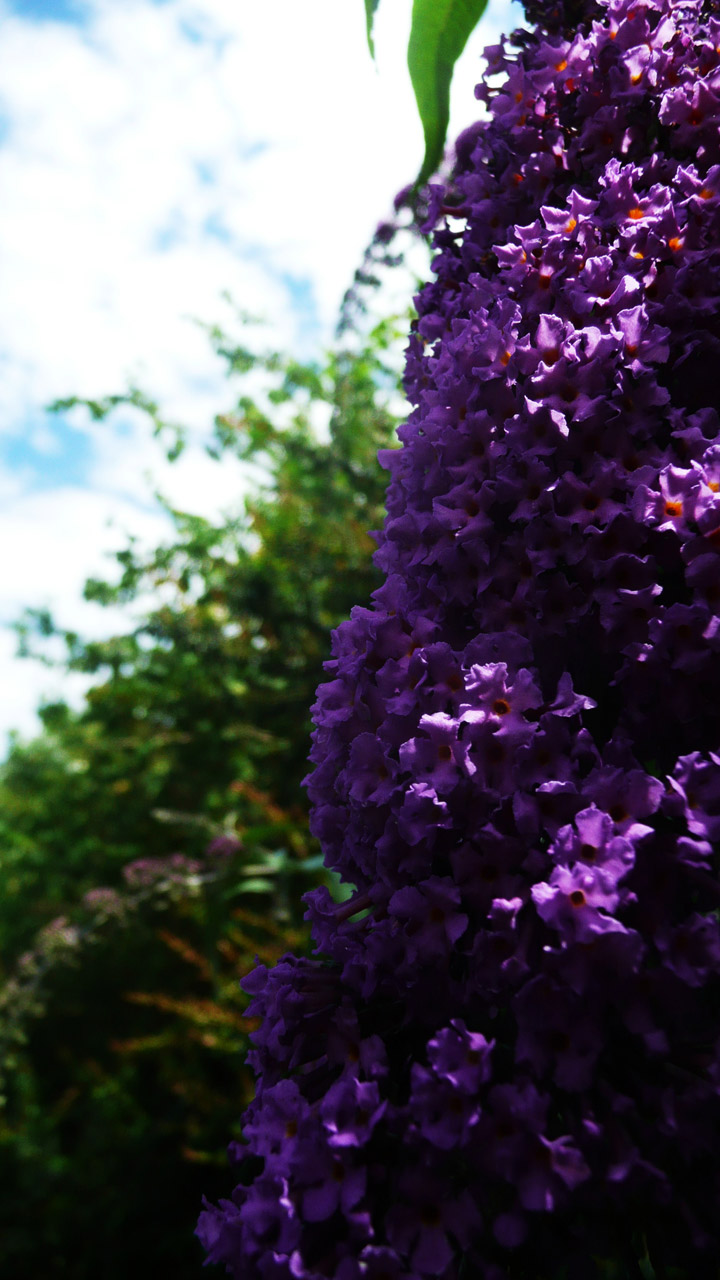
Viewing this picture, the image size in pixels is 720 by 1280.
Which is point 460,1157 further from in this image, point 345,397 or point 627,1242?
point 345,397

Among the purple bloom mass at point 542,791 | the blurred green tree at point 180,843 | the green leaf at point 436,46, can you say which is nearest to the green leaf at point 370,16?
the green leaf at point 436,46

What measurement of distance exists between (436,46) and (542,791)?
1.04 meters

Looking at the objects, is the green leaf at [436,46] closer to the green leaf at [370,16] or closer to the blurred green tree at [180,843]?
the green leaf at [370,16]

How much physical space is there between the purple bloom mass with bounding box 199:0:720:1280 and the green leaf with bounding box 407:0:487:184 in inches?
6.9

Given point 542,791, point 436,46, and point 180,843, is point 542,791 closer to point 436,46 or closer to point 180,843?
point 436,46

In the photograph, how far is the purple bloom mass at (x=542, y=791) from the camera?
83 cm

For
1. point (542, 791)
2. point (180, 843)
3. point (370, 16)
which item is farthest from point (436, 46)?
point (180, 843)

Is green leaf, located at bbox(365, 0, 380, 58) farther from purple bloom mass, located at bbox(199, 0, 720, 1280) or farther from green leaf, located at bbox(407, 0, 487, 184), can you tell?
purple bloom mass, located at bbox(199, 0, 720, 1280)

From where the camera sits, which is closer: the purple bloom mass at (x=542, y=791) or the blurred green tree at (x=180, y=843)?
the purple bloom mass at (x=542, y=791)

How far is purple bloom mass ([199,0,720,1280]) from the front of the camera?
834 millimetres

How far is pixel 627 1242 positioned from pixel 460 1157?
7.3 inches

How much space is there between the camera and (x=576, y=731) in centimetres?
102

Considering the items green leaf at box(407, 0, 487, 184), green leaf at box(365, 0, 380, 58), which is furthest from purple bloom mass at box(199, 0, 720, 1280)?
green leaf at box(365, 0, 380, 58)

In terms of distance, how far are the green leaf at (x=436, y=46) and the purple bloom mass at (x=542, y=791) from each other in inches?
6.9
